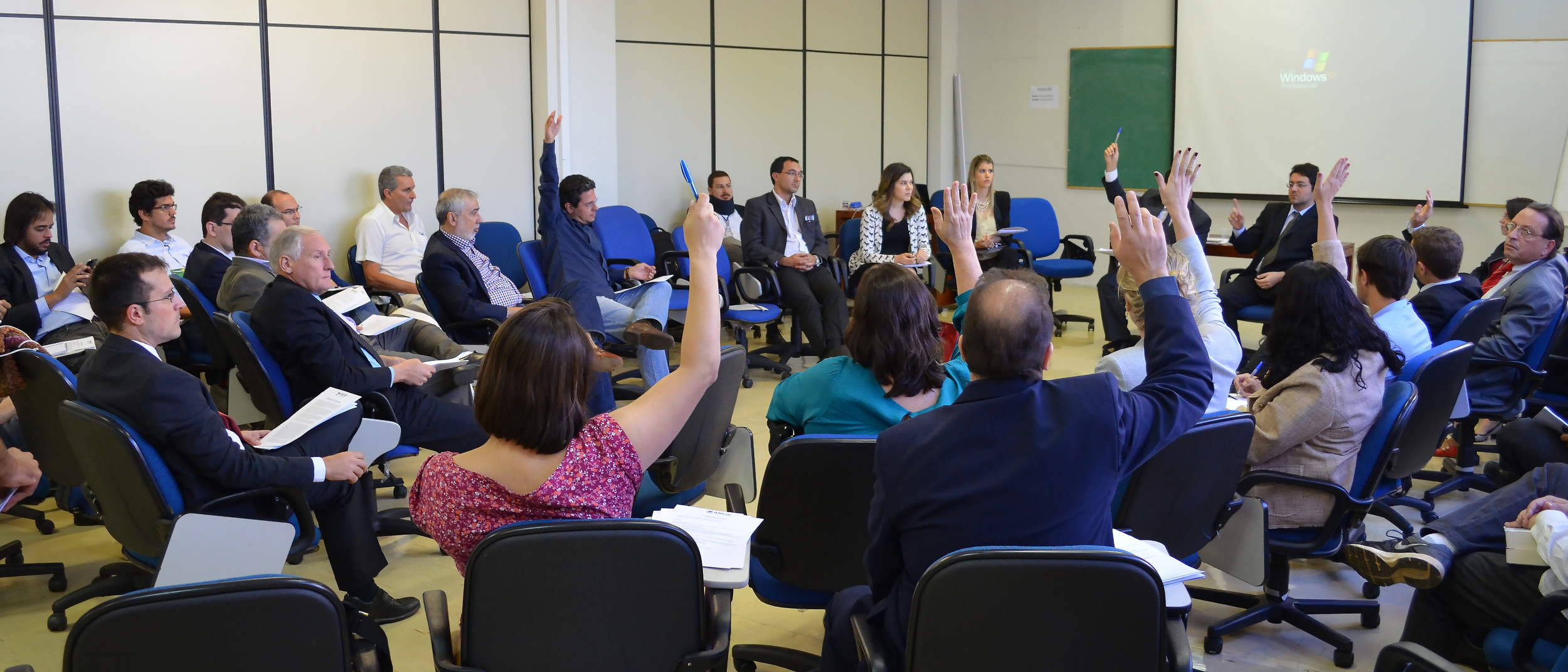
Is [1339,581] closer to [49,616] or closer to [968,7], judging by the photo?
[49,616]

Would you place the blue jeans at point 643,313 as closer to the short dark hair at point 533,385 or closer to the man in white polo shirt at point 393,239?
the man in white polo shirt at point 393,239

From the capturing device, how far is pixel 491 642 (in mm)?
1790

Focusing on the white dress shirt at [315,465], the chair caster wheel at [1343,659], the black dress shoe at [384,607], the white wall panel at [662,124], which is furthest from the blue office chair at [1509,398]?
the white wall panel at [662,124]

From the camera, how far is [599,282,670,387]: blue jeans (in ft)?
18.3

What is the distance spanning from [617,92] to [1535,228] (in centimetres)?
569

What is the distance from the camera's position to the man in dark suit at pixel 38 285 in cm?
460

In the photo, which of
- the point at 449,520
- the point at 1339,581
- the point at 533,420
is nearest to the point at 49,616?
the point at 449,520

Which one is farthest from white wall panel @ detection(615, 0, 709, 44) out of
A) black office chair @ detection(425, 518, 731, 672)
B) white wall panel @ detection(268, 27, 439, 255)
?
black office chair @ detection(425, 518, 731, 672)

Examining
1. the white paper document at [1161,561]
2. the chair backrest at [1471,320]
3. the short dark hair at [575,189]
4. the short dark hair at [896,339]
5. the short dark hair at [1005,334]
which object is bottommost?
the white paper document at [1161,561]

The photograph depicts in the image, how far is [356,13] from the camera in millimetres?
6160

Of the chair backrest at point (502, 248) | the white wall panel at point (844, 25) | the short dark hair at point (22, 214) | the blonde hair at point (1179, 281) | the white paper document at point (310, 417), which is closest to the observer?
the blonde hair at point (1179, 281)

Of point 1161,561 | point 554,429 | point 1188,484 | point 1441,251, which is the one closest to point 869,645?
point 1161,561

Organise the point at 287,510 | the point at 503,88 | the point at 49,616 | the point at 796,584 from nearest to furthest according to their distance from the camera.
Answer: the point at 796,584 → the point at 287,510 → the point at 49,616 → the point at 503,88

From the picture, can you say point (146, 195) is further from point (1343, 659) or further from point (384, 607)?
point (1343, 659)
